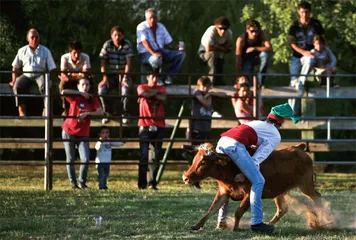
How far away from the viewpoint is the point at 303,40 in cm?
1794

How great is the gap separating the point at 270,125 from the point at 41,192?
5.22 metres

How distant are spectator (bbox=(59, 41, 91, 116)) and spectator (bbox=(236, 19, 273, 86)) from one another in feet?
9.55

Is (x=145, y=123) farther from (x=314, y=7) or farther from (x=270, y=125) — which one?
(x=314, y=7)

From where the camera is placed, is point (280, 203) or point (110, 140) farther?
point (110, 140)

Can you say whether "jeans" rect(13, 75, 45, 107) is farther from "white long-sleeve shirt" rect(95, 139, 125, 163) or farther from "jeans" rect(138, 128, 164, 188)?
"jeans" rect(138, 128, 164, 188)

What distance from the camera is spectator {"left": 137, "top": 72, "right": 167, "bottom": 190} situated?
15773 millimetres

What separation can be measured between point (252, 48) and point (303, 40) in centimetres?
103

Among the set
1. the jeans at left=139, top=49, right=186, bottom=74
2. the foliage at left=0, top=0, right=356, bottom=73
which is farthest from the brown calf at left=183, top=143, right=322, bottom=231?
the foliage at left=0, top=0, right=356, bottom=73

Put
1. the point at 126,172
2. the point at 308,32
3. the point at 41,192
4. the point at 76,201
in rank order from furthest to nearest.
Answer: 1. the point at 126,172
2. the point at 308,32
3. the point at 41,192
4. the point at 76,201

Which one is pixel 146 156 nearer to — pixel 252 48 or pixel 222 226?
pixel 252 48

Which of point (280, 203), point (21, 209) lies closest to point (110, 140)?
point (21, 209)

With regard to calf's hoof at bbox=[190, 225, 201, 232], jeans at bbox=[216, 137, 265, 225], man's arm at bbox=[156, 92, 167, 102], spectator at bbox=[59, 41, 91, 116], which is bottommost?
calf's hoof at bbox=[190, 225, 201, 232]

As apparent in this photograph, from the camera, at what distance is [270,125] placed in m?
10.4

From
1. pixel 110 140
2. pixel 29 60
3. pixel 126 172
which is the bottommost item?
pixel 126 172
